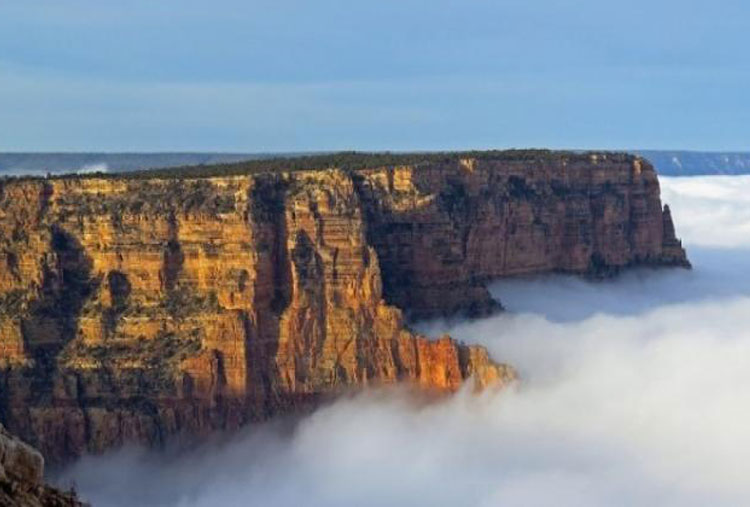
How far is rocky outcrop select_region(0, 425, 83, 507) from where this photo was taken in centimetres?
2039

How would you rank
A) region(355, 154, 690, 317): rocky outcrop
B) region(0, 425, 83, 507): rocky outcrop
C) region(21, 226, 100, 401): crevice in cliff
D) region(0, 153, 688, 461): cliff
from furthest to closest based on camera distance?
1. region(355, 154, 690, 317): rocky outcrop
2. region(21, 226, 100, 401): crevice in cliff
3. region(0, 153, 688, 461): cliff
4. region(0, 425, 83, 507): rocky outcrop

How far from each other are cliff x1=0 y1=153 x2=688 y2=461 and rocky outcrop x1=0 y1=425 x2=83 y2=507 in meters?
51.6

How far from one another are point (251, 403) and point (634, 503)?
19.2 metres

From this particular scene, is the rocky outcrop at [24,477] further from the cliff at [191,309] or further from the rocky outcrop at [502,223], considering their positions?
the rocky outcrop at [502,223]

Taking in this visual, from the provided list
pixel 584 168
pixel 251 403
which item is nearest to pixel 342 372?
pixel 251 403

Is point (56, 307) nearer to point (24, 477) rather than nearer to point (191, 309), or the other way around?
point (191, 309)

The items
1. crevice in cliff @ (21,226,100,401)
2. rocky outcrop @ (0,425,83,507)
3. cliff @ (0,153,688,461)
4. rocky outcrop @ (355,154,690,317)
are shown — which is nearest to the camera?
rocky outcrop @ (0,425,83,507)

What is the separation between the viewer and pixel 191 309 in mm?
74500

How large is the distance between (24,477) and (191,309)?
53753 mm

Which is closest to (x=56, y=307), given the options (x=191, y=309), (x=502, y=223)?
(x=191, y=309)

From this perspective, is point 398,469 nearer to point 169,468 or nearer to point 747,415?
point 169,468

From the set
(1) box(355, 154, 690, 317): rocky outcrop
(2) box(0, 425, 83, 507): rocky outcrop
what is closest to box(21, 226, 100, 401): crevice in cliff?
(1) box(355, 154, 690, 317): rocky outcrop

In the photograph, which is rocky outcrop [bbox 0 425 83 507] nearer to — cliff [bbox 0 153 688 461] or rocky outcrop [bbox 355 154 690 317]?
cliff [bbox 0 153 688 461]

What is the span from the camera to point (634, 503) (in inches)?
2429
